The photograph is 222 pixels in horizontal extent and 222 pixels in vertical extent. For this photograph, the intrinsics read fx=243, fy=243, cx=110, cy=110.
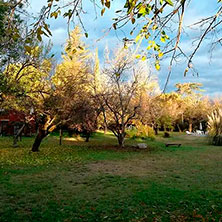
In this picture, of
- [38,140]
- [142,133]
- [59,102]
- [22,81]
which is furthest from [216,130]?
[22,81]

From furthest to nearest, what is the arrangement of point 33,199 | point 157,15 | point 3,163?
point 3,163
point 33,199
point 157,15

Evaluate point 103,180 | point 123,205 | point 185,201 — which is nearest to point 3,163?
point 103,180

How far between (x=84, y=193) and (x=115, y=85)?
36.2 ft

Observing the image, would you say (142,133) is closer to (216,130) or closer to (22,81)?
(216,130)

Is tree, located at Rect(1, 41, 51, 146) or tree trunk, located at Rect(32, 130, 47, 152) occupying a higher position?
tree, located at Rect(1, 41, 51, 146)

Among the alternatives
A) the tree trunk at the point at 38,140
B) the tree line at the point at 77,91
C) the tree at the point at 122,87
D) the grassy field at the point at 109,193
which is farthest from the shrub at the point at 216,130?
the tree trunk at the point at 38,140

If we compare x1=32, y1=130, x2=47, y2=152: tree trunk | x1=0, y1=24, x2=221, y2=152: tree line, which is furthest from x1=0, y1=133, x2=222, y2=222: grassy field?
x1=32, y1=130, x2=47, y2=152: tree trunk

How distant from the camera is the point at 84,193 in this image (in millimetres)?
5512

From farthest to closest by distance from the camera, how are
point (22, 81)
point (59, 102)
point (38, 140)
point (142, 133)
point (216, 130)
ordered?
1. point (142, 133)
2. point (216, 130)
3. point (38, 140)
4. point (59, 102)
5. point (22, 81)

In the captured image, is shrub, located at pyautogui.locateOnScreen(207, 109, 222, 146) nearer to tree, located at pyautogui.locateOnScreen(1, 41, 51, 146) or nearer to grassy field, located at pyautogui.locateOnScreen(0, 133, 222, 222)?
grassy field, located at pyautogui.locateOnScreen(0, 133, 222, 222)

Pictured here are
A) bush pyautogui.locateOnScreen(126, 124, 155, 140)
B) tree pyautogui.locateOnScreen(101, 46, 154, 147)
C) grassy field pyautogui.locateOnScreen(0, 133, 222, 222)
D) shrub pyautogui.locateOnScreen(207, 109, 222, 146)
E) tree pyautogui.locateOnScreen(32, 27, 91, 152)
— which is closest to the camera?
grassy field pyautogui.locateOnScreen(0, 133, 222, 222)

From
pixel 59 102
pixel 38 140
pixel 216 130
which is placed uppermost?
pixel 59 102

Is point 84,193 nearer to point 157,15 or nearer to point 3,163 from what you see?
point 157,15

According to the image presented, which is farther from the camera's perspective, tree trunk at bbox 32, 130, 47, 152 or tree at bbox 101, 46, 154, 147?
tree at bbox 101, 46, 154, 147
